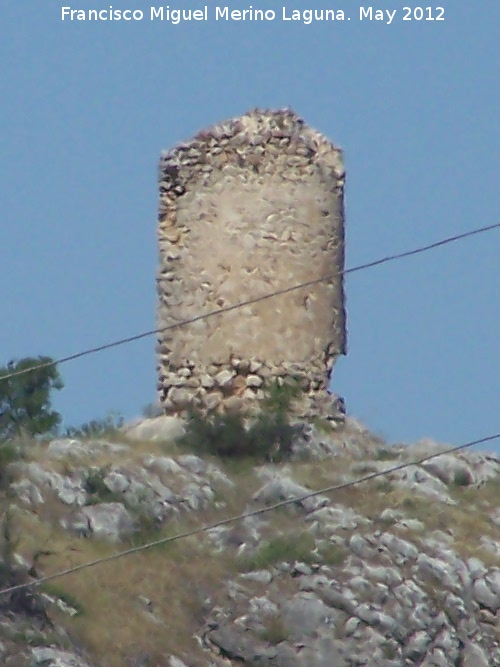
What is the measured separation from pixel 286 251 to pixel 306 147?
1202 mm

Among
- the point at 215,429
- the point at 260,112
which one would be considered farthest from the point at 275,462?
the point at 260,112

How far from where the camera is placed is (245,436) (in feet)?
81.3

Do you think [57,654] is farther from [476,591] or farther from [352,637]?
[476,591]

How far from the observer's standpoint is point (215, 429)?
24.8 meters

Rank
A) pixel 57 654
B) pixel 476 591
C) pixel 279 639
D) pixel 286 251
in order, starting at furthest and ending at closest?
pixel 286 251 → pixel 476 591 → pixel 279 639 → pixel 57 654

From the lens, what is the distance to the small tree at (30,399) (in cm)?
2488

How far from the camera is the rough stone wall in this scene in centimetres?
2511

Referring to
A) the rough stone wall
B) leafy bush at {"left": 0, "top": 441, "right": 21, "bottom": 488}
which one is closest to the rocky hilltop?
leafy bush at {"left": 0, "top": 441, "right": 21, "bottom": 488}

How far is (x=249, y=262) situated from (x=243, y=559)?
11.9 feet

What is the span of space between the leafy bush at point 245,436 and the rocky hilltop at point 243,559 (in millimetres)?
140

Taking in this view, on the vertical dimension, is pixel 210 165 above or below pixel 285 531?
above

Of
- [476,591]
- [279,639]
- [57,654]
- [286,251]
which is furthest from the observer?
[286,251]

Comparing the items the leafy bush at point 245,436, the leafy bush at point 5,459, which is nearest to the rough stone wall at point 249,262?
the leafy bush at point 245,436

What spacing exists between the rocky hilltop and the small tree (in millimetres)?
597
